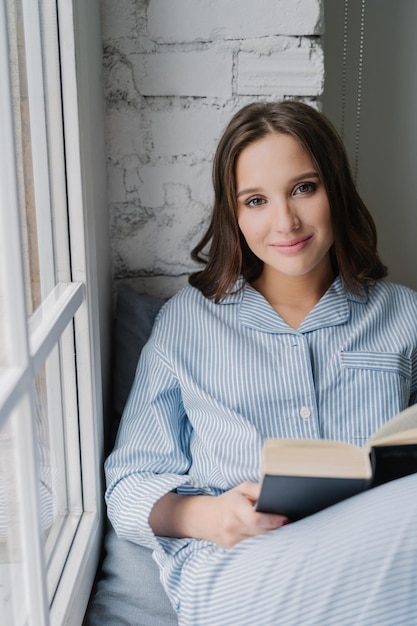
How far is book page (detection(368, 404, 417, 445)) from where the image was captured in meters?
0.94

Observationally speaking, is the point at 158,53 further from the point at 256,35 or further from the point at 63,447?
the point at 63,447

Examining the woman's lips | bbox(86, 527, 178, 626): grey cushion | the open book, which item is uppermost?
the woman's lips

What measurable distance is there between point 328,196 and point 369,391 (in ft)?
1.18

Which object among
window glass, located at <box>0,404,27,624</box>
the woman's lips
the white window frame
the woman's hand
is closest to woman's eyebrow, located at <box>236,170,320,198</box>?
the woman's lips

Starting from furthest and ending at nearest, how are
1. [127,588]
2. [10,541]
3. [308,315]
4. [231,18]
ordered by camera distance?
1. [231,18]
2. [308,315]
3. [127,588]
4. [10,541]

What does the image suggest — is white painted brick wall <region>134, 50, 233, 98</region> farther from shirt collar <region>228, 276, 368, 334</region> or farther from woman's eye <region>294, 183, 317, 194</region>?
shirt collar <region>228, 276, 368, 334</region>

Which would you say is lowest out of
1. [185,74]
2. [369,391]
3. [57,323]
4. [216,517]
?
[216,517]

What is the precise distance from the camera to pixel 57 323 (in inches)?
43.0

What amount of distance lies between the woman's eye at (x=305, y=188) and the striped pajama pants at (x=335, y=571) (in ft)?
1.81

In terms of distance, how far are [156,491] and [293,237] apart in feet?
1.63

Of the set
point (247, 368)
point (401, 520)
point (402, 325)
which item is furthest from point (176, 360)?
point (401, 520)

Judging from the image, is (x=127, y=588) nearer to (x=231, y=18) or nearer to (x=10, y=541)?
(x=10, y=541)

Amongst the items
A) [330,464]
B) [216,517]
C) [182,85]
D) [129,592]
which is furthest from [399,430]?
[182,85]

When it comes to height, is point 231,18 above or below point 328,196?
above
